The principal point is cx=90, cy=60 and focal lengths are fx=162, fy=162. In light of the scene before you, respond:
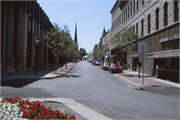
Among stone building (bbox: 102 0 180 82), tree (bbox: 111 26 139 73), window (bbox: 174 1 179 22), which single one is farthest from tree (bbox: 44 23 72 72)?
window (bbox: 174 1 179 22)

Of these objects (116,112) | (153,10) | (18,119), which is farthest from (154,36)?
(18,119)

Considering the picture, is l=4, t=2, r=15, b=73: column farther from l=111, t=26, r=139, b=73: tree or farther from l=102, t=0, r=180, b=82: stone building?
l=102, t=0, r=180, b=82: stone building

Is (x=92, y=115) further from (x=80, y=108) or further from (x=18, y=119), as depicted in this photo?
(x=18, y=119)

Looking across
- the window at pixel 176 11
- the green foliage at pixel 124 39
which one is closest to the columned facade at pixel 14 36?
the green foliage at pixel 124 39

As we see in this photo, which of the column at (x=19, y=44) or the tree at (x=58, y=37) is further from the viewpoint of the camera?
the tree at (x=58, y=37)

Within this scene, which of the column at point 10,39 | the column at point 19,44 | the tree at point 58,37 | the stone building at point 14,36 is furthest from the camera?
the tree at point 58,37

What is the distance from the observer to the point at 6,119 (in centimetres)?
353

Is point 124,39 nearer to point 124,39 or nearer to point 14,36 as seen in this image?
point 124,39

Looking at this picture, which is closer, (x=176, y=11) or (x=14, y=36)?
(x=176, y=11)

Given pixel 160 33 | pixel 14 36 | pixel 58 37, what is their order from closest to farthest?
pixel 160 33 → pixel 14 36 → pixel 58 37

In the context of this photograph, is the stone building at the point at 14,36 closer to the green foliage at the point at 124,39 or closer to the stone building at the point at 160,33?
the green foliage at the point at 124,39

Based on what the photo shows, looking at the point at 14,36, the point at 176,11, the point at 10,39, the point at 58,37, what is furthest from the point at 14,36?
the point at 176,11

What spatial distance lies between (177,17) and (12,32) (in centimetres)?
1870

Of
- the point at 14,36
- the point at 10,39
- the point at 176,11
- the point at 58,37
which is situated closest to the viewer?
the point at 176,11
